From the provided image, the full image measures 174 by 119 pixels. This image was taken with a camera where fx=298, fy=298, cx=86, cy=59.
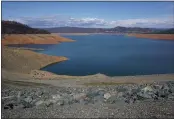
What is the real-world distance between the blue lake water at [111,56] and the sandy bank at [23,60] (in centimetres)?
16

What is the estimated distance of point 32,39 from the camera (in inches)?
293

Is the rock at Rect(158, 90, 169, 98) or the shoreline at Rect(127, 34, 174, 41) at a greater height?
the shoreline at Rect(127, 34, 174, 41)

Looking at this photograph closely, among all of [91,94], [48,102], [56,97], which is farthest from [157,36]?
[48,102]

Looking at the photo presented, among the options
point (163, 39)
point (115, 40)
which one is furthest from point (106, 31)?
point (163, 39)

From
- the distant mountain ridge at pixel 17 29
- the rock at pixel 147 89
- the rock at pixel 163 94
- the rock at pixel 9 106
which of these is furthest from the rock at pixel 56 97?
the rock at pixel 163 94

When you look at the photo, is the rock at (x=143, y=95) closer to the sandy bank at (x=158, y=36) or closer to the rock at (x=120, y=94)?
the rock at (x=120, y=94)

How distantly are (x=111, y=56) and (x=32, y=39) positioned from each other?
6.68 feet

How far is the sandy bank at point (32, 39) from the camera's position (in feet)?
23.3

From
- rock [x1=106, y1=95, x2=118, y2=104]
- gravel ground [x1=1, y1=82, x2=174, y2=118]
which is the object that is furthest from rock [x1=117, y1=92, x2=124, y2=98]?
rock [x1=106, y1=95, x2=118, y2=104]

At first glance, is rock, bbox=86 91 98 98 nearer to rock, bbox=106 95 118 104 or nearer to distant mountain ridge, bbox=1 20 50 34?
rock, bbox=106 95 118 104

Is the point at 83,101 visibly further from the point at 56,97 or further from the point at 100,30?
the point at 100,30

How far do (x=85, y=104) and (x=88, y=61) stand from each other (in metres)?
1.15

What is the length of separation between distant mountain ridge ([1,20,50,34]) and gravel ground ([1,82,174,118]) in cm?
125

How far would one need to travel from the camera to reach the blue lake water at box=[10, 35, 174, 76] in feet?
23.1
